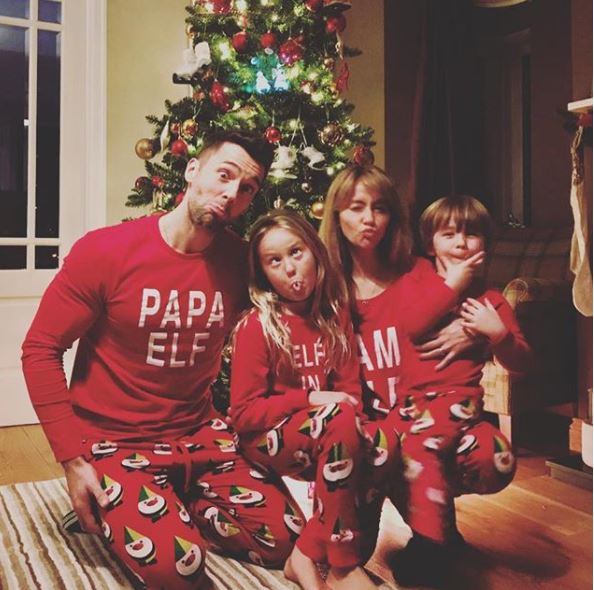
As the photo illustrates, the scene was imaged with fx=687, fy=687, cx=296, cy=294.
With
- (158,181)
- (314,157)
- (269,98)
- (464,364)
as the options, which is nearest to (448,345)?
(464,364)

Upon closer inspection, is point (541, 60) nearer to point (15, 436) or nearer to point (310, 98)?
point (310, 98)

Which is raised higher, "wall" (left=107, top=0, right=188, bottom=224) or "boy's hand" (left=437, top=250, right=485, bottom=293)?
"wall" (left=107, top=0, right=188, bottom=224)

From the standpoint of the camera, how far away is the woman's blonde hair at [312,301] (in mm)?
1593

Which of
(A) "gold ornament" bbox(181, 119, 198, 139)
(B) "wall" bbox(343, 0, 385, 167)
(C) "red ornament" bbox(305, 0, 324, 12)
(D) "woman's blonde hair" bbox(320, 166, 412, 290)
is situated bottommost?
(D) "woman's blonde hair" bbox(320, 166, 412, 290)

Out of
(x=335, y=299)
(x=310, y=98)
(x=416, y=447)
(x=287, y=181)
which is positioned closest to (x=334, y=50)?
(x=310, y=98)

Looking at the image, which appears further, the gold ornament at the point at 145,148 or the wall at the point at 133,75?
the wall at the point at 133,75

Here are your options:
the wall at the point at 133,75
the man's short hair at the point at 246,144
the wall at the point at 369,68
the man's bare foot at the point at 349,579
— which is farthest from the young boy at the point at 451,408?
the wall at the point at 369,68

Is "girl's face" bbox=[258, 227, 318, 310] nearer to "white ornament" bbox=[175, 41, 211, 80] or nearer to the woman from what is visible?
the woman

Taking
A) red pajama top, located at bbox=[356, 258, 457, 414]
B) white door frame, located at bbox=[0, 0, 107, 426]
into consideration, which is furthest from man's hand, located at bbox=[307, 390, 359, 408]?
white door frame, located at bbox=[0, 0, 107, 426]

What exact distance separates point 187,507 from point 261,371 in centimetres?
42

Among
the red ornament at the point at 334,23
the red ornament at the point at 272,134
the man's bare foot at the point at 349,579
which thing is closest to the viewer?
the man's bare foot at the point at 349,579

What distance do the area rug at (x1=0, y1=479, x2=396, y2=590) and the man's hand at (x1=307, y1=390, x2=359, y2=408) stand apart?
42 centimetres

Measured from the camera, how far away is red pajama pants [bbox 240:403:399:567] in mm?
1416

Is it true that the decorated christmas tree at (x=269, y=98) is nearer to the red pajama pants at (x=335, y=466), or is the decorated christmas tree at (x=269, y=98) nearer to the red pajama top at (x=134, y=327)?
the red pajama top at (x=134, y=327)
